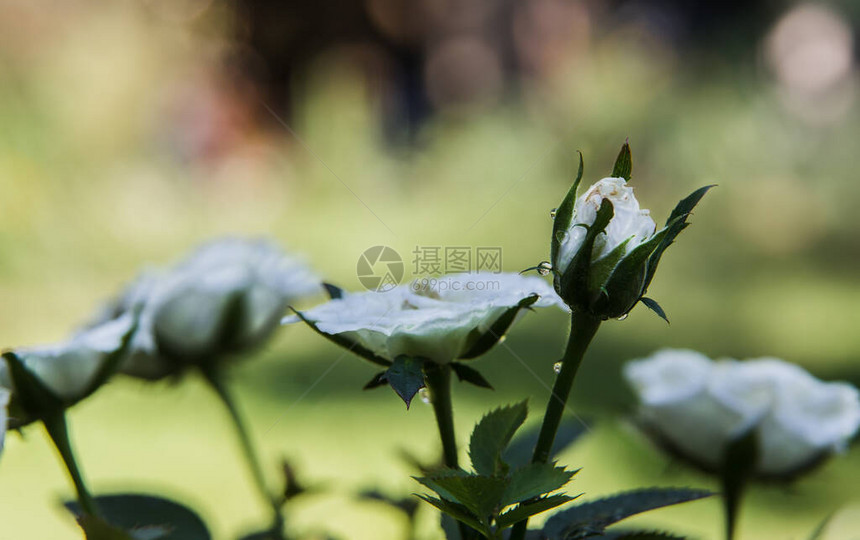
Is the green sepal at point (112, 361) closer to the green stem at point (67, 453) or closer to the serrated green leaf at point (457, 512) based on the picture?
the green stem at point (67, 453)

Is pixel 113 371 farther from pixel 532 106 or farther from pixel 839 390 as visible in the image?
pixel 532 106

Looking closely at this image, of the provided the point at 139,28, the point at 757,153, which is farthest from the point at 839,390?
the point at 139,28

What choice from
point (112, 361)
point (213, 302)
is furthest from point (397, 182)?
point (112, 361)

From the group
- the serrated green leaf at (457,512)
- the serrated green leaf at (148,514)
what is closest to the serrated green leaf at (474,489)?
the serrated green leaf at (457,512)

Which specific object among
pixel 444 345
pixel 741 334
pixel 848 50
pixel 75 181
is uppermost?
pixel 444 345

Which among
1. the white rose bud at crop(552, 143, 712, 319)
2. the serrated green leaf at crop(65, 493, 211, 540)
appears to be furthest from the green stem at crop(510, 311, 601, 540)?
the serrated green leaf at crop(65, 493, 211, 540)

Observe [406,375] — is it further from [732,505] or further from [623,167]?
[732,505]
